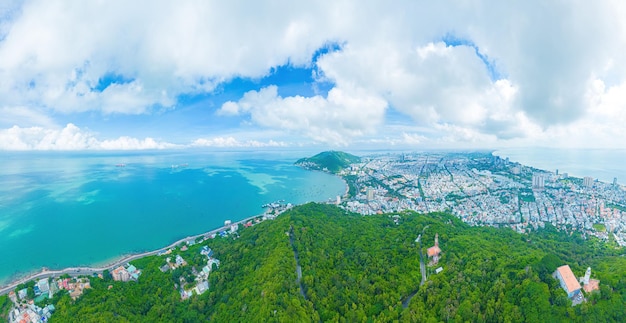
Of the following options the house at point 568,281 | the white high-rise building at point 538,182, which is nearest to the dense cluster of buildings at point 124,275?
the house at point 568,281

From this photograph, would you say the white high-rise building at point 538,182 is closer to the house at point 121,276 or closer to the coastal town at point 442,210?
the coastal town at point 442,210

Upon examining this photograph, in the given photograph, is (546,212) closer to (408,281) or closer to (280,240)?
(408,281)

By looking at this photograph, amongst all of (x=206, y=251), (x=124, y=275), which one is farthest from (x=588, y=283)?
(x=124, y=275)

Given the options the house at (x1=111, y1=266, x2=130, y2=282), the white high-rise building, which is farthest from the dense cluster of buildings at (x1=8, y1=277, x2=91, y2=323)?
the white high-rise building

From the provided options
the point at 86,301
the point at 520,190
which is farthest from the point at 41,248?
the point at 520,190

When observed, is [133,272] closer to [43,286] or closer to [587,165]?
[43,286]
